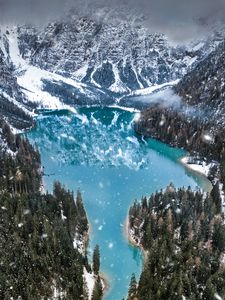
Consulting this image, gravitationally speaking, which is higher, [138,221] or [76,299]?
[138,221]

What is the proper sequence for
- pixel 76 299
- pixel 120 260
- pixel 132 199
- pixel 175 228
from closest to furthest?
1. pixel 76 299
2. pixel 120 260
3. pixel 175 228
4. pixel 132 199

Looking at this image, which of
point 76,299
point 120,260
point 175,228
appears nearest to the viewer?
point 76,299

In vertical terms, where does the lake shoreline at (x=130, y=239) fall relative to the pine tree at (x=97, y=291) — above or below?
above

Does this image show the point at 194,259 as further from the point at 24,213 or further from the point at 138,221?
the point at 24,213

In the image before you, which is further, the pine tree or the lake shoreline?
the lake shoreline

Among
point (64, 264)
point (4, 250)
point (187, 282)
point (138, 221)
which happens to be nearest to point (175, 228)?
point (138, 221)

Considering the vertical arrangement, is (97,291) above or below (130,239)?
below

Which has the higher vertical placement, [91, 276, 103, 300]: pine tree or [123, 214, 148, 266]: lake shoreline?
[123, 214, 148, 266]: lake shoreline

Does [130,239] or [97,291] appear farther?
[130,239]

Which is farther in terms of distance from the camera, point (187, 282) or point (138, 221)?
point (138, 221)

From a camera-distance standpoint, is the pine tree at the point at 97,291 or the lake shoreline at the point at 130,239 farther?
the lake shoreline at the point at 130,239
